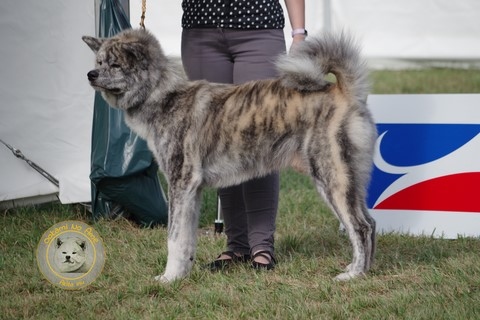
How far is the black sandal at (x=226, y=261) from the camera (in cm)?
474

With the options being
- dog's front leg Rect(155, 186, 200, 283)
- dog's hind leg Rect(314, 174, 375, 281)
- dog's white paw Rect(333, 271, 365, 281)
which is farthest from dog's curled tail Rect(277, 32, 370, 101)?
dog's white paw Rect(333, 271, 365, 281)

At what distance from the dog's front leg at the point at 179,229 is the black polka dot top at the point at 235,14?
932 mm

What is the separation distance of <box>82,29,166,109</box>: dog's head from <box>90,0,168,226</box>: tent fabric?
1.15 meters

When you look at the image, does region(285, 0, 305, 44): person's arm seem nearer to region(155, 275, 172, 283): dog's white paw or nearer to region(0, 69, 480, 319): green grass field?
region(0, 69, 480, 319): green grass field

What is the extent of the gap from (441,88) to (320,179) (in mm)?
7351

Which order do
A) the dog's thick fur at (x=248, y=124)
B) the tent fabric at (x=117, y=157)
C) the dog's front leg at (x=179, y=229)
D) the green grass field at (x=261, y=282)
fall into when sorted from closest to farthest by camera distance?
the green grass field at (x=261, y=282) < the dog's thick fur at (x=248, y=124) < the dog's front leg at (x=179, y=229) < the tent fabric at (x=117, y=157)

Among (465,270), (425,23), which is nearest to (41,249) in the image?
(465,270)

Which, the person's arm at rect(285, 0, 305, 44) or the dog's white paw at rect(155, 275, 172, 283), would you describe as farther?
the person's arm at rect(285, 0, 305, 44)

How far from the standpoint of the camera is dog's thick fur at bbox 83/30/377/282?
4242 millimetres

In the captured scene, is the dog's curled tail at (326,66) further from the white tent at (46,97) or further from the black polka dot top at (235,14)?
the white tent at (46,97)

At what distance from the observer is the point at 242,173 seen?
14.6ft

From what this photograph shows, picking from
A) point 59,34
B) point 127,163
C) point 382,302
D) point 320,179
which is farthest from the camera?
point 59,34

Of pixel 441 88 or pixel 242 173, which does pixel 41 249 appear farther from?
pixel 441 88

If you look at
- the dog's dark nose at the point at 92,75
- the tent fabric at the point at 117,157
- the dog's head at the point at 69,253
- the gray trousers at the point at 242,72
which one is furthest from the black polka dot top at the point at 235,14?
the dog's head at the point at 69,253
